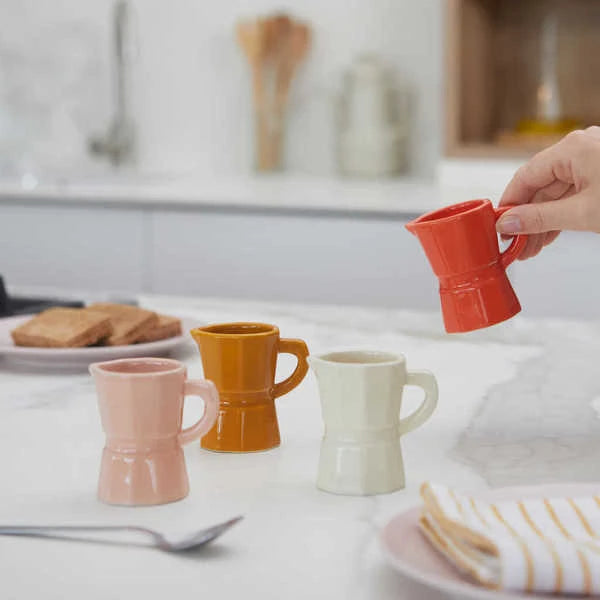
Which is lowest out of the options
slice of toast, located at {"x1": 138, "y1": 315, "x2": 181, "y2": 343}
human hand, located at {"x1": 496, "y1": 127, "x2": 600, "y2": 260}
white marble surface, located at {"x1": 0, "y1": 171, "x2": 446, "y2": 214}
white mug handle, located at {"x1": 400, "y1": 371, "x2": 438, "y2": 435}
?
slice of toast, located at {"x1": 138, "y1": 315, "x2": 181, "y2": 343}

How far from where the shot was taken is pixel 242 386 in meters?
0.93

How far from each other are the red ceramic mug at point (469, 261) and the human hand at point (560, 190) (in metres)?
0.02

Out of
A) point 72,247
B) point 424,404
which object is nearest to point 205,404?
point 424,404

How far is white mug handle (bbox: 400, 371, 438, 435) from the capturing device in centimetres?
85

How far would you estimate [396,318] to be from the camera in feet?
5.33

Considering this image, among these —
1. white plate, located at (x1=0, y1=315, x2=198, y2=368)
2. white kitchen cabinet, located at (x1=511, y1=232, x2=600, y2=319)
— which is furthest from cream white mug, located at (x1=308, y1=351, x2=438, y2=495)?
white kitchen cabinet, located at (x1=511, y1=232, x2=600, y2=319)

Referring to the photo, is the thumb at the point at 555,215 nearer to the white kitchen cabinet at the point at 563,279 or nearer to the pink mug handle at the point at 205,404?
the pink mug handle at the point at 205,404

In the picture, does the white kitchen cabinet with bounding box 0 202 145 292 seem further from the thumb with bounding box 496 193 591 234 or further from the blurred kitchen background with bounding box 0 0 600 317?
the thumb with bounding box 496 193 591 234

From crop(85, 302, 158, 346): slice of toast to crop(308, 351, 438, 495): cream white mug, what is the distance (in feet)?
1.64

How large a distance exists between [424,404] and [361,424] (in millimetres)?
65

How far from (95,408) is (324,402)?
0.35 metres

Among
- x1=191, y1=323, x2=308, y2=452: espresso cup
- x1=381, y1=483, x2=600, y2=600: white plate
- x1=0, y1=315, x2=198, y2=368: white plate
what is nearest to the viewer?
x1=381, y1=483, x2=600, y2=600: white plate

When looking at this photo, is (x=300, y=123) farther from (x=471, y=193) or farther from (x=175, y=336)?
(x=175, y=336)

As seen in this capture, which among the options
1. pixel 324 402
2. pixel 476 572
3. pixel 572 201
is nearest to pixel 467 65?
pixel 572 201
